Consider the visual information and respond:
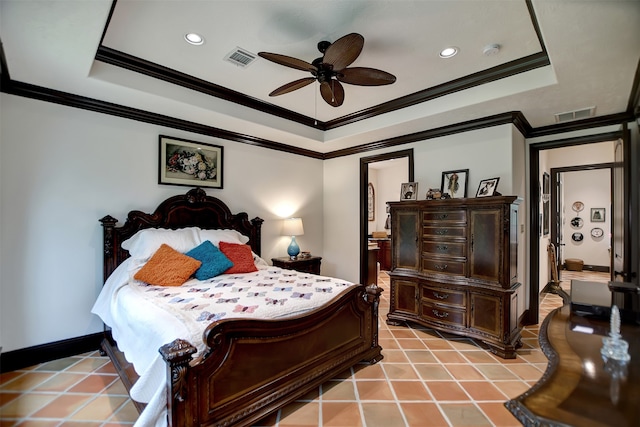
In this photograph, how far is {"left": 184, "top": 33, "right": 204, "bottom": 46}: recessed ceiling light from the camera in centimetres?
234

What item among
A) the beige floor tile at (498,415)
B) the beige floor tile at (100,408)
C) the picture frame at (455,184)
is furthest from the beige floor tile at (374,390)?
the picture frame at (455,184)

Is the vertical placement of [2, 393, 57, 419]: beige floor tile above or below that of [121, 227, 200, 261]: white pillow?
below

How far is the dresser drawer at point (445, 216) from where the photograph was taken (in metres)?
3.20

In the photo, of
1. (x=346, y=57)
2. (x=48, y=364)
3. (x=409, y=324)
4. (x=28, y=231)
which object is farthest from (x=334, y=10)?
(x=48, y=364)

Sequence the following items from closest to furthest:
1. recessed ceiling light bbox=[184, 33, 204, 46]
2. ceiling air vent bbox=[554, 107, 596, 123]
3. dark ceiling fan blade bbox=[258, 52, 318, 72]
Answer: dark ceiling fan blade bbox=[258, 52, 318, 72] < recessed ceiling light bbox=[184, 33, 204, 46] < ceiling air vent bbox=[554, 107, 596, 123]

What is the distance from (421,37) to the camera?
235 centimetres

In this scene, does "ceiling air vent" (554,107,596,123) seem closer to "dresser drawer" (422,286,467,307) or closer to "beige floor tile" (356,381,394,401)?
"dresser drawer" (422,286,467,307)

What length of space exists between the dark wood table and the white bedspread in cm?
152

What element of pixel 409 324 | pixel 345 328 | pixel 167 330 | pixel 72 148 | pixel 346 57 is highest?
pixel 346 57

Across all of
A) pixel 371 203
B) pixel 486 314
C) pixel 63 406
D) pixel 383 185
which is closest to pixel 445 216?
pixel 486 314

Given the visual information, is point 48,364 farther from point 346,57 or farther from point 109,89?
point 346,57

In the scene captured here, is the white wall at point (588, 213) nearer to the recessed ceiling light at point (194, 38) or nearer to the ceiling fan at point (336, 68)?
the ceiling fan at point (336, 68)

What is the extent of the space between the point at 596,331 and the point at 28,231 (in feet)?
13.6

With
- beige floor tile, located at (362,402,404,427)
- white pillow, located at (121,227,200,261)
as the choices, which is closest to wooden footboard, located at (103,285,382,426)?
beige floor tile, located at (362,402,404,427)
